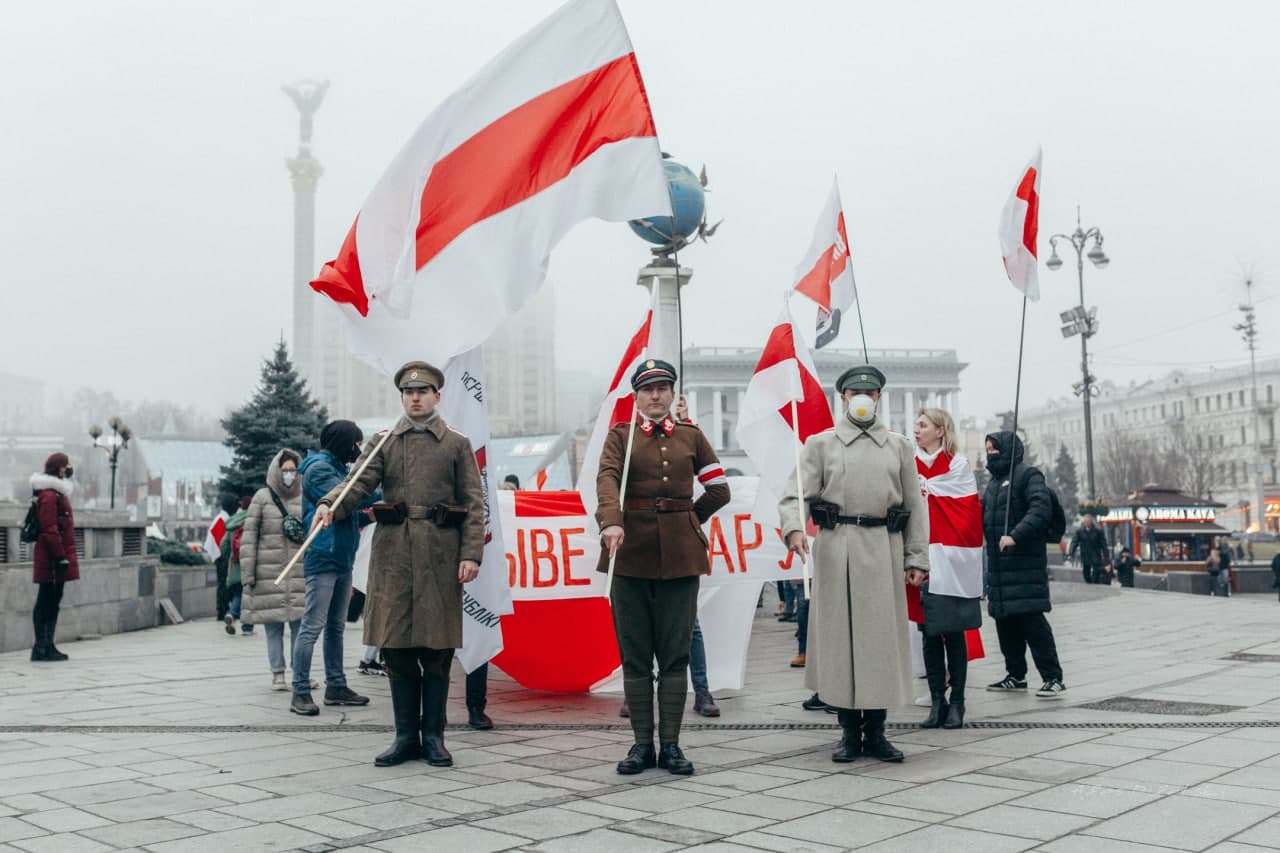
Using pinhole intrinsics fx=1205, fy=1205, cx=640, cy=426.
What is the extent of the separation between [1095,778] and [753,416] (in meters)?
3.76

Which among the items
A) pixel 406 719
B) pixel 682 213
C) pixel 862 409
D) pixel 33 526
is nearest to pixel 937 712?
pixel 862 409

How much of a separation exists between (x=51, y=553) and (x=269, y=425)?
1561 centimetres

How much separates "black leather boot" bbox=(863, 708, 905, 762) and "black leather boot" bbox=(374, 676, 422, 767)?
6.99 ft

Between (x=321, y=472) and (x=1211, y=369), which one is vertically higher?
(x=1211, y=369)

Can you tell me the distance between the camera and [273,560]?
26.7 ft

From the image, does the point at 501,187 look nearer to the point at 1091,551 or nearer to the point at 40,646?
the point at 40,646

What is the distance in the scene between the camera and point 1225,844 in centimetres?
396

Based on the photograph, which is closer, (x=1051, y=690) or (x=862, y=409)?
(x=862, y=409)

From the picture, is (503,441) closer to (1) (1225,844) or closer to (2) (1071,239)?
(2) (1071,239)

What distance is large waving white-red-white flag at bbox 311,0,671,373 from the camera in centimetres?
638

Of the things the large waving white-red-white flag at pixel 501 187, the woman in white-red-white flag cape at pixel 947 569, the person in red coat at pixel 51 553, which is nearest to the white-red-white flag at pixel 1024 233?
the woman in white-red-white flag cape at pixel 947 569

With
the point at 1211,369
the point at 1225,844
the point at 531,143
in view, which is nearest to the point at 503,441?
the point at 531,143

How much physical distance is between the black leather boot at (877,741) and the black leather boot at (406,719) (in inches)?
83.9

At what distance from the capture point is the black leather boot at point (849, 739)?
18.5 ft
